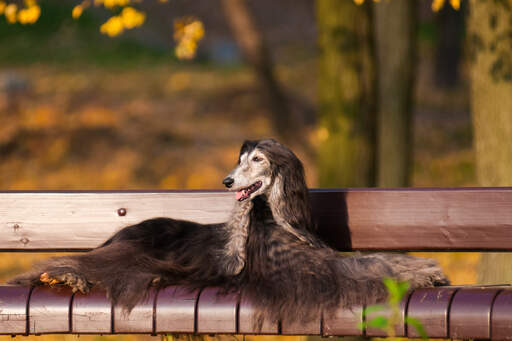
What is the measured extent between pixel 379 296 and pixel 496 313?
433mm

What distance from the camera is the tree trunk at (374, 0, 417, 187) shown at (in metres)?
7.38

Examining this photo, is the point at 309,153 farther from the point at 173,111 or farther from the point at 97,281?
the point at 97,281

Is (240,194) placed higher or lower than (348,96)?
lower

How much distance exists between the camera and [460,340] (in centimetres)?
345

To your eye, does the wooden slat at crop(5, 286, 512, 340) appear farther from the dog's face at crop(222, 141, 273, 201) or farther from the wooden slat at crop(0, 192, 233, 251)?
the wooden slat at crop(0, 192, 233, 251)

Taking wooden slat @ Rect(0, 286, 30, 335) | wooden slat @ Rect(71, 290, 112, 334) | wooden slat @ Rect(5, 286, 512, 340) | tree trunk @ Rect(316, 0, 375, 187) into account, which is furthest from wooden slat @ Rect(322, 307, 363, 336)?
tree trunk @ Rect(316, 0, 375, 187)

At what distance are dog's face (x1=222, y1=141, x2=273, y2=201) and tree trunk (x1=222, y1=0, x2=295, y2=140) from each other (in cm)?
484

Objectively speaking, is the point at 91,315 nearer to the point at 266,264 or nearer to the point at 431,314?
the point at 266,264

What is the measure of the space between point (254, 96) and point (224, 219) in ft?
36.9

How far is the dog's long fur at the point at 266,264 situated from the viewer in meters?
3.39

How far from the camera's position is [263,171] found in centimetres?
357

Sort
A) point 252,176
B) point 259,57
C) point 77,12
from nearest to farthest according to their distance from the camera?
point 252,176 → point 77,12 → point 259,57

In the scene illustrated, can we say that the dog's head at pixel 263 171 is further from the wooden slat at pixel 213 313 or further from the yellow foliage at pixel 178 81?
the yellow foliage at pixel 178 81

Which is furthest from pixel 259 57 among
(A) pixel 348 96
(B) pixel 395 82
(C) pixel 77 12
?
(C) pixel 77 12
